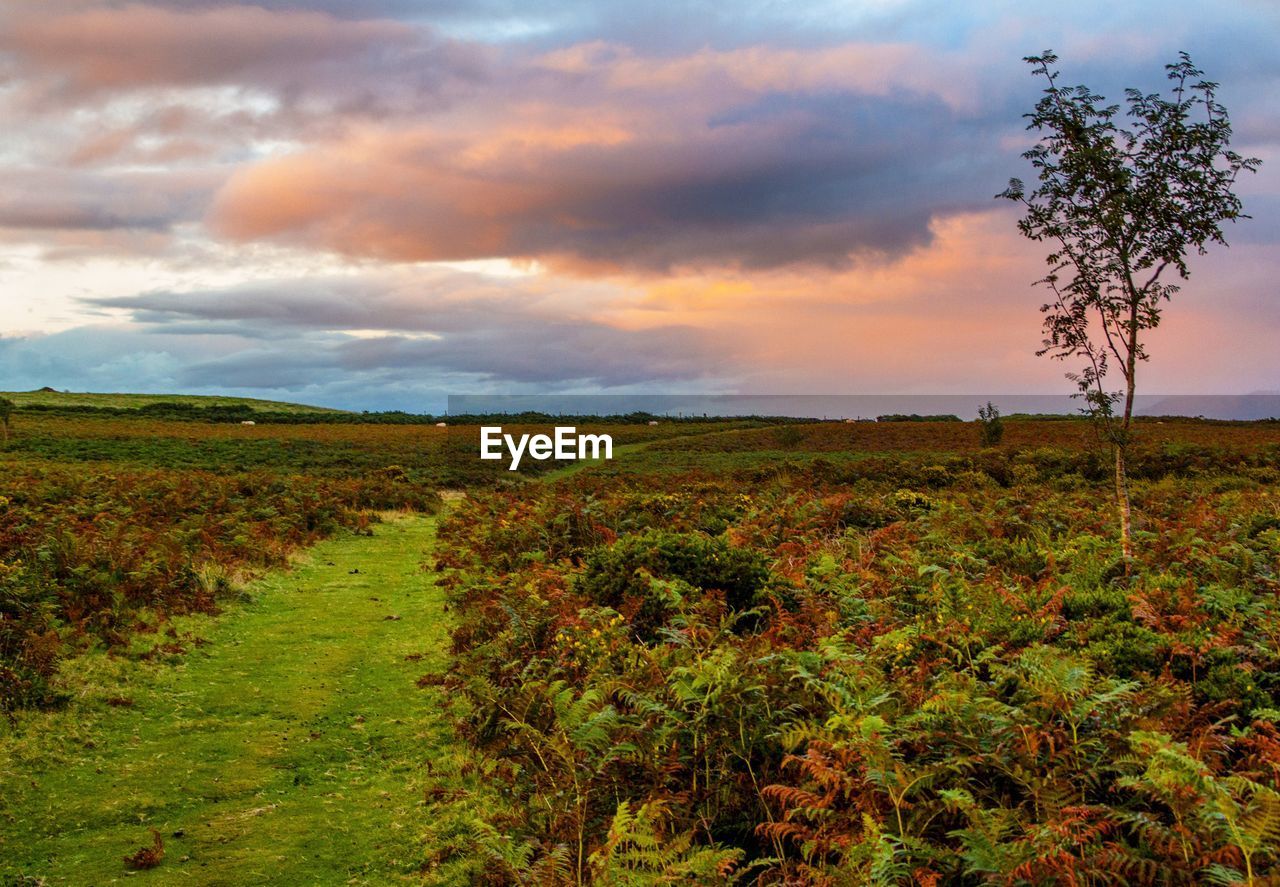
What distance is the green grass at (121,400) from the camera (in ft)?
433

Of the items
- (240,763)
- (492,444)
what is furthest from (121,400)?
(240,763)

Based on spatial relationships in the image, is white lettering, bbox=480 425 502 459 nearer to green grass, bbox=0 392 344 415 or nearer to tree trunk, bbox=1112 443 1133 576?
tree trunk, bbox=1112 443 1133 576

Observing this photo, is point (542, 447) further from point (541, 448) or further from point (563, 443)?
point (563, 443)

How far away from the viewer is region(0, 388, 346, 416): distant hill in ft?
430

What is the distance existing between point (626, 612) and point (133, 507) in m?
14.9

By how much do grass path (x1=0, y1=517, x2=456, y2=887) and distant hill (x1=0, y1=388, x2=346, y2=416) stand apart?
429ft

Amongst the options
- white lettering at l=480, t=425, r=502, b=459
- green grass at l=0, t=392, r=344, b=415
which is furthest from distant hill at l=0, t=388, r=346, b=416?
white lettering at l=480, t=425, r=502, b=459

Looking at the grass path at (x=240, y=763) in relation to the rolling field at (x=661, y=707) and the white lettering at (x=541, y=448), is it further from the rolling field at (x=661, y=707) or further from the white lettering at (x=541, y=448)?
the white lettering at (x=541, y=448)

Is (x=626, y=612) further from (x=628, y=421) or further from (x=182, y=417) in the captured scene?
(x=182, y=417)

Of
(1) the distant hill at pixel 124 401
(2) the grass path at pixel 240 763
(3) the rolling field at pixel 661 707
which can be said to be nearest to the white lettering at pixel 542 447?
(3) the rolling field at pixel 661 707

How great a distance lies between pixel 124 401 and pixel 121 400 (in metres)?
2.03

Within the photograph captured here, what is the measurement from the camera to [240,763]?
331 inches

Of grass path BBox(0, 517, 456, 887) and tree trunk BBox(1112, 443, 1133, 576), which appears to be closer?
grass path BBox(0, 517, 456, 887)

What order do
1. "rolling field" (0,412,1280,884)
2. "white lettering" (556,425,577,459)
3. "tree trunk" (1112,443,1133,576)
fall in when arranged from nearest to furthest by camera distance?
"rolling field" (0,412,1280,884) → "tree trunk" (1112,443,1133,576) → "white lettering" (556,425,577,459)
